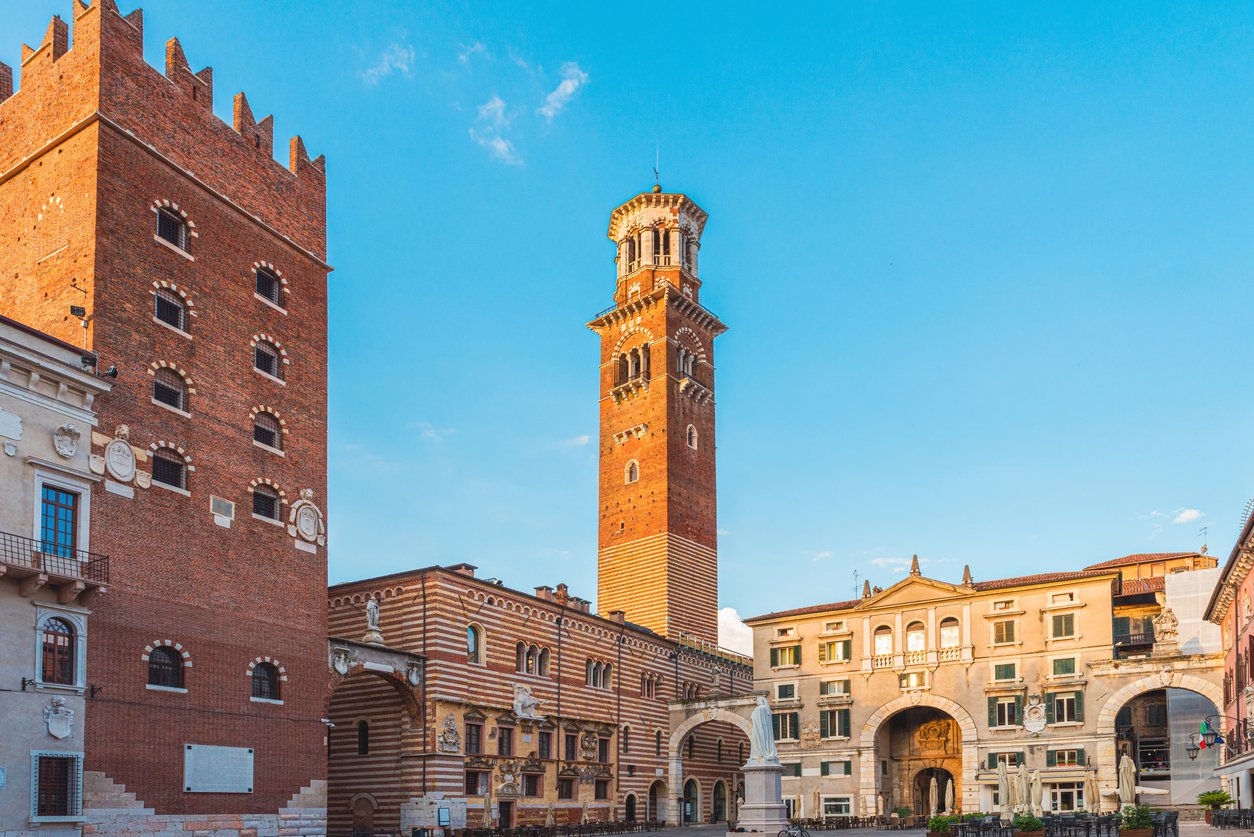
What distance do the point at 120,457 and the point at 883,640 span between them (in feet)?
132

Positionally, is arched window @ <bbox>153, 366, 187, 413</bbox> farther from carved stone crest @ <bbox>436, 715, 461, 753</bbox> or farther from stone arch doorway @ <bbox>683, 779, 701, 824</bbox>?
stone arch doorway @ <bbox>683, 779, 701, 824</bbox>

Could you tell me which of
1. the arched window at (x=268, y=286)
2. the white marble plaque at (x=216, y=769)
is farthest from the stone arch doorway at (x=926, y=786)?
the arched window at (x=268, y=286)

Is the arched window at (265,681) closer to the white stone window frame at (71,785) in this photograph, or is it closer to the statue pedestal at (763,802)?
the white stone window frame at (71,785)

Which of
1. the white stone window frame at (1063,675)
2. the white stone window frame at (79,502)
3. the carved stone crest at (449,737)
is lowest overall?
the carved stone crest at (449,737)

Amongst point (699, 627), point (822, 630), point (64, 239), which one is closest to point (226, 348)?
point (64, 239)

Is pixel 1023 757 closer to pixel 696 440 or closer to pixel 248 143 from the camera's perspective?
pixel 696 440

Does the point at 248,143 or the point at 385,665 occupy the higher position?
the point at 248,143

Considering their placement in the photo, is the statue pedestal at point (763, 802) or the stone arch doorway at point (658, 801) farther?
the stone arch doorway at point (658, 801)

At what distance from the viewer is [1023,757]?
53.4 metres

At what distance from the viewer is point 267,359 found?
120 feet

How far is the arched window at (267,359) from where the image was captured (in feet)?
119

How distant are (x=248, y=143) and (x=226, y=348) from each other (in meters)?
7.29

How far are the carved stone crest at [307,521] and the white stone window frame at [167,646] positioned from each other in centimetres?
561

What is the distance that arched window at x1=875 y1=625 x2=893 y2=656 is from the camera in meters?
58.7
